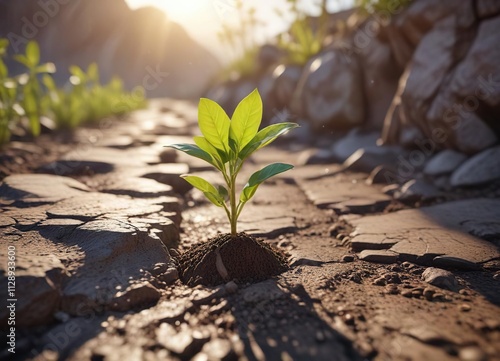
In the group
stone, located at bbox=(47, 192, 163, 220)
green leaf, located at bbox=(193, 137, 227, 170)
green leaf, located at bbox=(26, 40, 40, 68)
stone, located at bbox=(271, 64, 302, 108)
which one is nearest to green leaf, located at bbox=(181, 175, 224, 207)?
green leaf, located at bbox=(193, 137, 227, 170)

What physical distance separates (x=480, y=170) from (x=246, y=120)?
6.53 ft

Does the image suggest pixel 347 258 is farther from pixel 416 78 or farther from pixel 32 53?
pixel 32 53

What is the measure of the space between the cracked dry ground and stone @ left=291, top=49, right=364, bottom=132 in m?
2.42

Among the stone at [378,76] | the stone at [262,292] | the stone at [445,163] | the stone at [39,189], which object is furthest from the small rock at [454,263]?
the stone at [378,76]

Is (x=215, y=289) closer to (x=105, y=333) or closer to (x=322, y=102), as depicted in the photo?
(x=105, y=333)

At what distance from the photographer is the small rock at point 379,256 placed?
160 centimetres

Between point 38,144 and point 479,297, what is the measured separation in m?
4.14

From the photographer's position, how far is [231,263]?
1450mm

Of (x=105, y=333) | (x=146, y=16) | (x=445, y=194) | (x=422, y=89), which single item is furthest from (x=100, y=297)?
(x=146, y=16)

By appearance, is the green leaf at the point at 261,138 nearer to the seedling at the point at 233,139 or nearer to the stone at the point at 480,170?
the seedling at the point at 233,139

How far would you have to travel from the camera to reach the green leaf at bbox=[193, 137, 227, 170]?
1.49 meters

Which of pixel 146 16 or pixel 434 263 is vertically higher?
pixel 146 16

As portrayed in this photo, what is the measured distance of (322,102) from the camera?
479cm

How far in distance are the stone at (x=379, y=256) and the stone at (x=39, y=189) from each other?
1.64 meters
